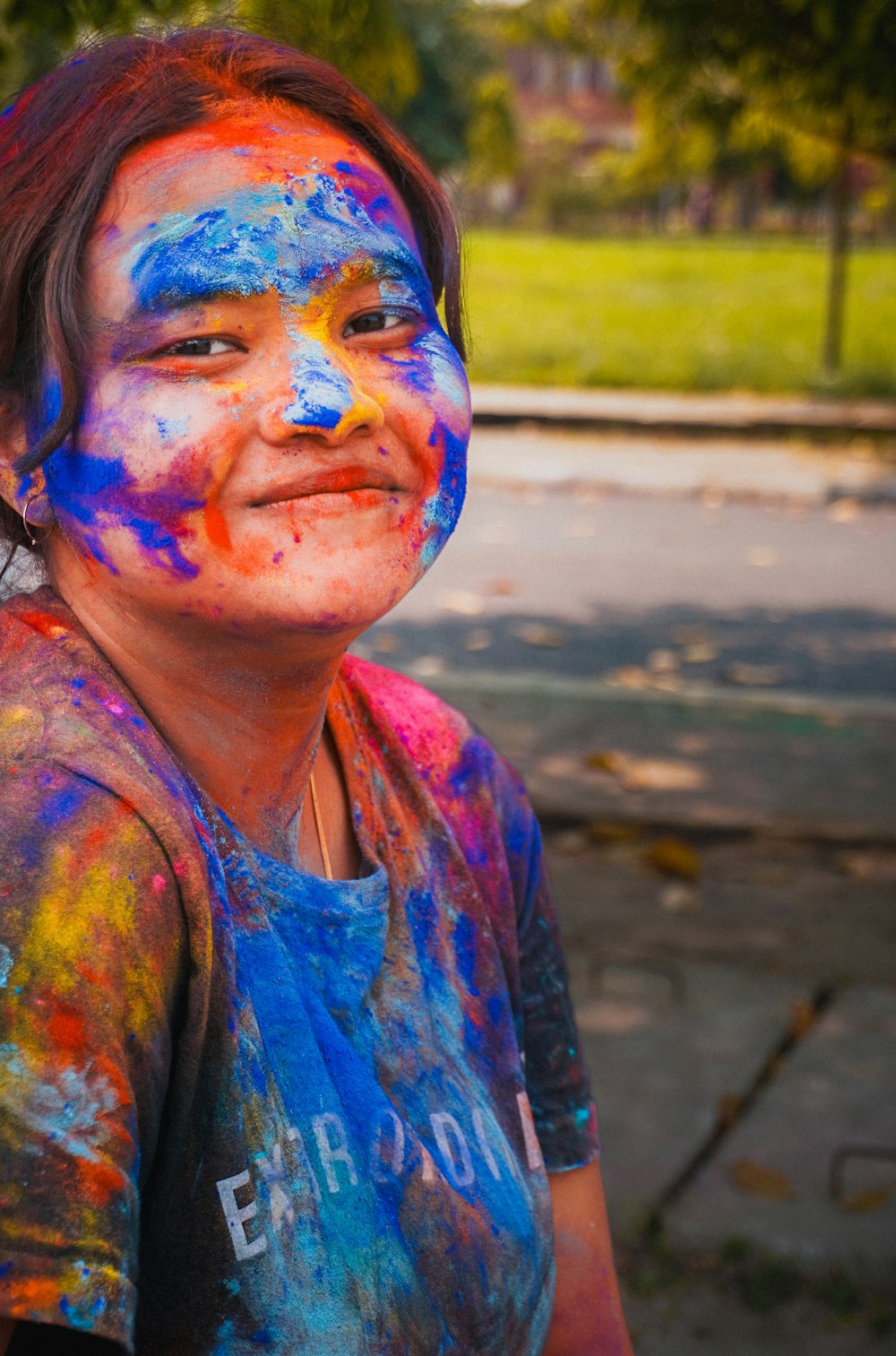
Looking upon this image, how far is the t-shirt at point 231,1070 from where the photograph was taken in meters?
0.96

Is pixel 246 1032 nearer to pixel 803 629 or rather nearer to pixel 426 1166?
pixel 426 1166

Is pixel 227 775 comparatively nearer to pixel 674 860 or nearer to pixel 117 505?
pixel 117 505

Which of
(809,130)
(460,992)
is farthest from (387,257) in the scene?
(809,130)

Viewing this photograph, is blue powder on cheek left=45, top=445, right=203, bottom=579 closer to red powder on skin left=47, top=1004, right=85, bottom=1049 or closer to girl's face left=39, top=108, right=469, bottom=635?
girl's face left=39, top=108, right=469, bottom=635

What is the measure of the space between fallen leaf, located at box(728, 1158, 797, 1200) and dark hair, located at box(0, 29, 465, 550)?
1.98 metres

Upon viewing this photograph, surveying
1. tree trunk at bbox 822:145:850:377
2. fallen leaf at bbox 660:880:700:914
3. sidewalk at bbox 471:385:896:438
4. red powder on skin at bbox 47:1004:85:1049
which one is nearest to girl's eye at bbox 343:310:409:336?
red powder on skin at bbox 47:1004:85:1049

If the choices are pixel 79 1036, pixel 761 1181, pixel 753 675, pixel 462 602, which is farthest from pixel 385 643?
pixel 79 1036

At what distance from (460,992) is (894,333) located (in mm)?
13927

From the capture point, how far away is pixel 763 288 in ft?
63.6

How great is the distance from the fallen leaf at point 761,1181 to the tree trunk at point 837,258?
9.00 meters

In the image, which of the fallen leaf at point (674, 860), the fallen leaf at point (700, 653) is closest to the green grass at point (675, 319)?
the fallen leaf at point (700, 653)

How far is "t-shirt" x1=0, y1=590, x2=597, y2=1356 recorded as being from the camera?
3.16 ft

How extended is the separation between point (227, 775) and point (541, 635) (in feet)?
16.1

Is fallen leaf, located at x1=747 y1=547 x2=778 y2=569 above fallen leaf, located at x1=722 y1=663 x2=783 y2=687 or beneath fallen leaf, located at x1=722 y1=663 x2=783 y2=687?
beneath
